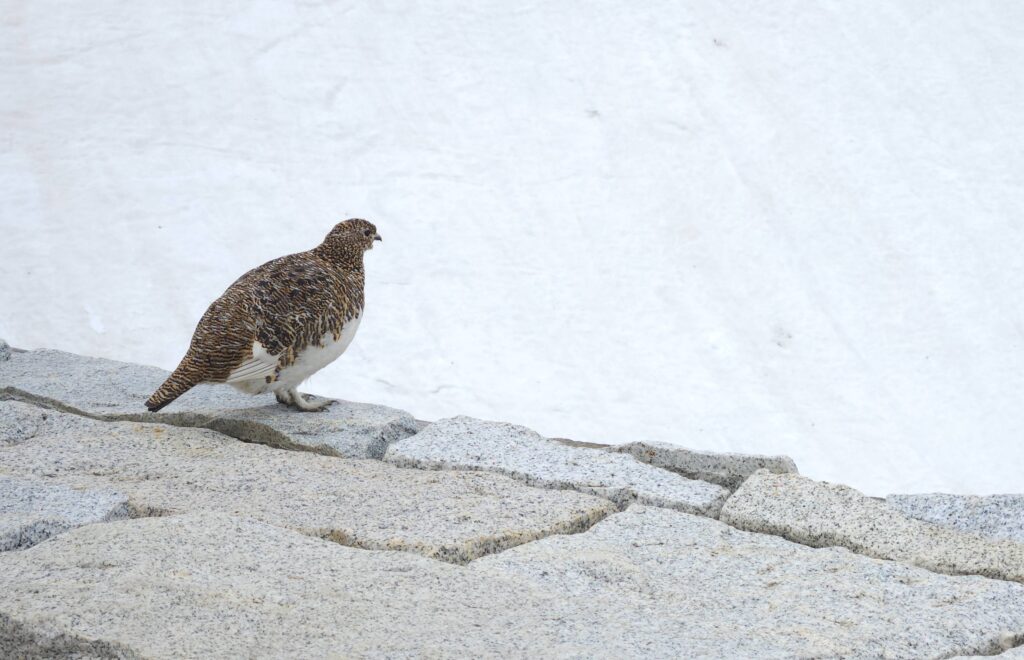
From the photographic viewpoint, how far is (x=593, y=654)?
4.97 ft

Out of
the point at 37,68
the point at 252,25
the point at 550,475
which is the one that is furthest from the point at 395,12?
the point at 550,475

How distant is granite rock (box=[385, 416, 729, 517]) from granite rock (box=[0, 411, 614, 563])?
62 millimetres

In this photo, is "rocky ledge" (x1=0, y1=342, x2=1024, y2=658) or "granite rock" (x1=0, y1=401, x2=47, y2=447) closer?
"rocky ledge" (x1=0, y1=342, x2=1024, y2=658)

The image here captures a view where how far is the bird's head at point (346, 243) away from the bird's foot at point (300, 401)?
31 centimetres

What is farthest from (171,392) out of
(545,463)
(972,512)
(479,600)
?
(972,512)

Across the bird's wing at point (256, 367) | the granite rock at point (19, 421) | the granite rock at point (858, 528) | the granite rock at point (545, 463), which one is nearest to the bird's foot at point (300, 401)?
the bird's wing at point (256, 367)

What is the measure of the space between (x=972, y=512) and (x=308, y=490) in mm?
1116

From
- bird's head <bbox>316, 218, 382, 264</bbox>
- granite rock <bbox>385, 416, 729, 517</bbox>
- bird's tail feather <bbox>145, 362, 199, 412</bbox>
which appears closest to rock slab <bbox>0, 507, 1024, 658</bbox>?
granite rock <bbox>385, 416, 729, 517</bbox>

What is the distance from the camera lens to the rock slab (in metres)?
1.53

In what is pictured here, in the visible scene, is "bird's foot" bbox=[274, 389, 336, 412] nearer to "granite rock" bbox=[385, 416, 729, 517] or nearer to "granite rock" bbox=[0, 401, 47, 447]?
"granite rock" bbox=[385, 416, 729, 517]

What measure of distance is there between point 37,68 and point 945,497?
534 centimetres

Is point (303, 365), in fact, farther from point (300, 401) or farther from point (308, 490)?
point (308, 490)

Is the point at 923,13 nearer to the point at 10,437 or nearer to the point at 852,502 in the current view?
the point at 852,502

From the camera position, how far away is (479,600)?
65.4 inches
